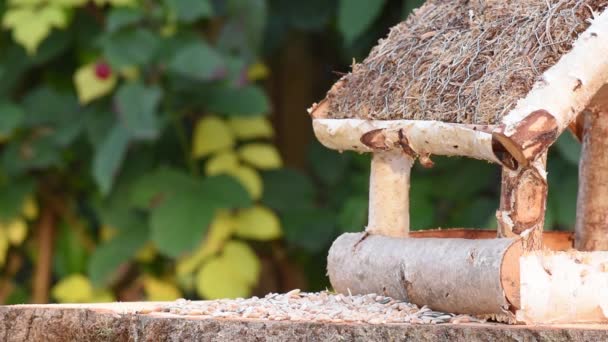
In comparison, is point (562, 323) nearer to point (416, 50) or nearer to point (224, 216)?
point (416, 50)

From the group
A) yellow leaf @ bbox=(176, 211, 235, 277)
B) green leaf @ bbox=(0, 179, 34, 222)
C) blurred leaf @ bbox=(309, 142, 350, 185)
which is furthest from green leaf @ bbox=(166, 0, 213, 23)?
green leaf @ bbox=(0, 179, 34, 222)

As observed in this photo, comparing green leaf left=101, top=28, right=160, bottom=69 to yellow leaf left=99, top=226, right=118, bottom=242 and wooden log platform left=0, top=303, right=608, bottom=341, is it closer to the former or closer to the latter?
yellow leaf left=99, top=226, right=118, bottom=242

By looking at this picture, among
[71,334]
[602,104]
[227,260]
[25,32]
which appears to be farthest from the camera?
[227,260]

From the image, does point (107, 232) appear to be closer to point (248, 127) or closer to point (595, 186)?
point (248, 127)

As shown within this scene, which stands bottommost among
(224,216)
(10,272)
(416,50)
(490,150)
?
(10,272)

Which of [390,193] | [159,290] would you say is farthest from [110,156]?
[390,193]

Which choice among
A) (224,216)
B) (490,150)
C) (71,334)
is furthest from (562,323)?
(224,216)

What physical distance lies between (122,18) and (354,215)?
1.15 m

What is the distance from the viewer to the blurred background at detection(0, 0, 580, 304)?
175 inches

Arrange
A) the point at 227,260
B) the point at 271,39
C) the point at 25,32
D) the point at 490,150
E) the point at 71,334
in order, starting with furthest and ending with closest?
the point at 271,39
the point at 227,260
the point at 25,32
the point at 71,334
the point at 490,150

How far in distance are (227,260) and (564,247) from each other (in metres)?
1.84

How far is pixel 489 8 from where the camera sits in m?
2.77

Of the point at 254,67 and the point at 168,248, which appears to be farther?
the point at 254,67

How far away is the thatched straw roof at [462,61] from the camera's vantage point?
8.11 feet
